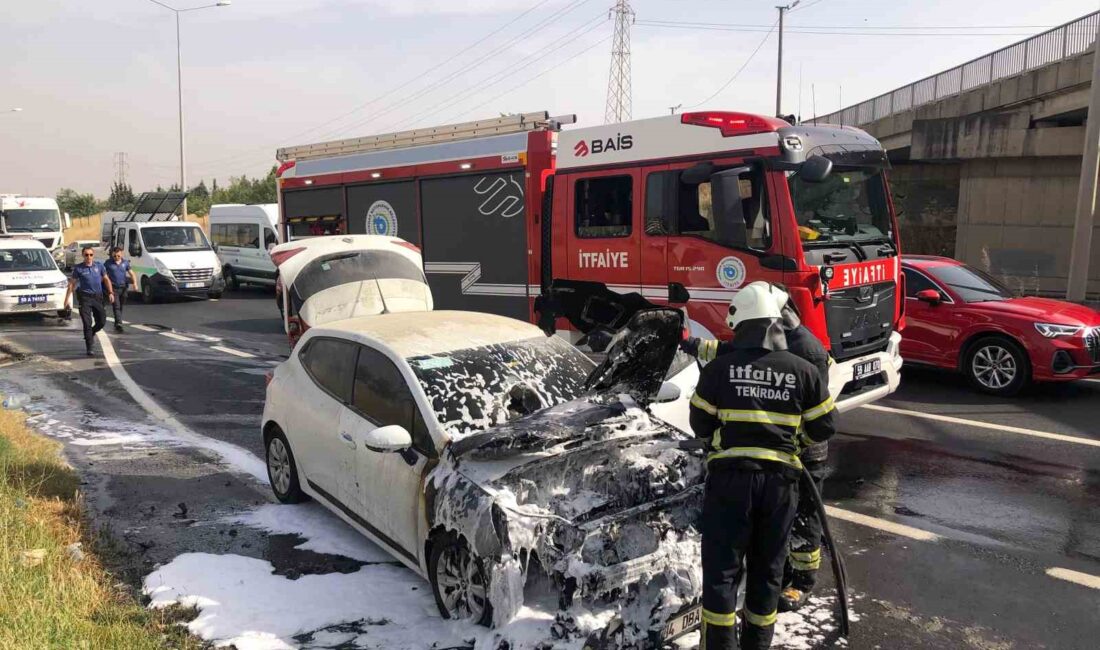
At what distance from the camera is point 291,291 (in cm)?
825

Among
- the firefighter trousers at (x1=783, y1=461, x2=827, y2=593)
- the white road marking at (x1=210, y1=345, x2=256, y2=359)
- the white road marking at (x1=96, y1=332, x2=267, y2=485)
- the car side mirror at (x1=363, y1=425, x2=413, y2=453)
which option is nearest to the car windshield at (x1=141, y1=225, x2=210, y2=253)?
the white road marking at (x1=210, y1=345, x2=256, y2=359)

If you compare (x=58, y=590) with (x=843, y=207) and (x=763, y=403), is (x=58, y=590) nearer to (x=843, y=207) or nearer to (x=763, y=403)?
(x=763, y=403)

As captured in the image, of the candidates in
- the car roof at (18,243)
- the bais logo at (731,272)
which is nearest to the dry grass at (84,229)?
the car roof at (18,243)

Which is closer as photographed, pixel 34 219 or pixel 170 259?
pixel 170 259

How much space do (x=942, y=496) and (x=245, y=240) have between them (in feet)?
67.1

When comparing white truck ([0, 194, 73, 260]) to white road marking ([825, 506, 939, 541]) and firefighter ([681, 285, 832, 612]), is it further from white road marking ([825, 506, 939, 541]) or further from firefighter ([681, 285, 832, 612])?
firefighter ([681, 285, 832, 612])

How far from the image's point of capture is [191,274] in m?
20.3

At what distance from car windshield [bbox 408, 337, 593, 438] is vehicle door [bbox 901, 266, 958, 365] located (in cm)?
579

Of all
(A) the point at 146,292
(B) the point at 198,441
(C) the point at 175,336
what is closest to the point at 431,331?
(B) the point at 198,441

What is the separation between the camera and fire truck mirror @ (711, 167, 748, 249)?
20.7ft

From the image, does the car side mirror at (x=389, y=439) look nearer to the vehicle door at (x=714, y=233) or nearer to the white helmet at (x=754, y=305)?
the white helmet at (x=754, y=305)

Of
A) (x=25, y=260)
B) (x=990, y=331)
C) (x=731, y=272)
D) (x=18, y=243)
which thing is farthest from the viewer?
(x=18, y=243)

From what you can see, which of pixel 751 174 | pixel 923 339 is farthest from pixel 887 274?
pixel 923 339

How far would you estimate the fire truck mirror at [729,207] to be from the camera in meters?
6.32
